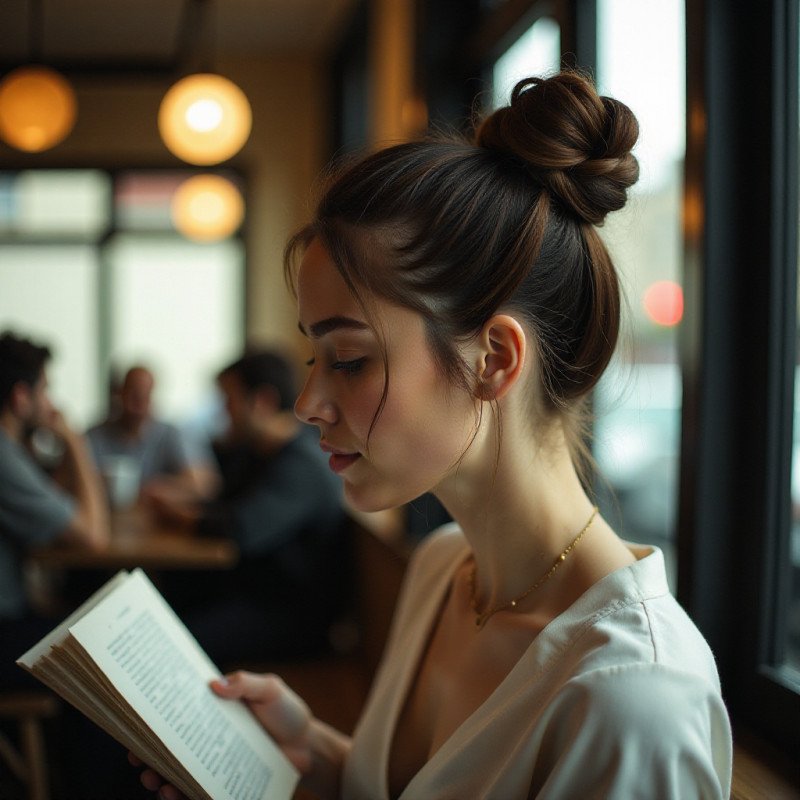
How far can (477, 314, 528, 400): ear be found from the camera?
0.98 metres

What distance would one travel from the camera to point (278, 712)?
122 centimetres

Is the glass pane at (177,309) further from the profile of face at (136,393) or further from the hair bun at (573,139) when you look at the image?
the hair bun at (573,139)

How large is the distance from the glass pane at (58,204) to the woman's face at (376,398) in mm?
6240

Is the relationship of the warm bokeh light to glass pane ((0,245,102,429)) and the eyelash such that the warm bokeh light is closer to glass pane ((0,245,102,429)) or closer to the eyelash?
the eyelash

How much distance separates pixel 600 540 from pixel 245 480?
237cm

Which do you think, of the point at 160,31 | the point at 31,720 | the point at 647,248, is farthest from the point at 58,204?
the point at 647,248

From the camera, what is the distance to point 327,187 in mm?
1079

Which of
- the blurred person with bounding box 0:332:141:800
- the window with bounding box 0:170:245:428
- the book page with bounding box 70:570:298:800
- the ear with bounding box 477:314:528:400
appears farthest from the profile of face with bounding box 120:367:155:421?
the ear with bounding box 477:314:528:400

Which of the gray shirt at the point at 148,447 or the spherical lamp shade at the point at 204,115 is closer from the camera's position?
→ the spherical lamp shade at the point at 204,115

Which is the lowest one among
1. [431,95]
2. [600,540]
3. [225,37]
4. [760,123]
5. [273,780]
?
[273,780]

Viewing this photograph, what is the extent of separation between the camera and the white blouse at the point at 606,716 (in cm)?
76

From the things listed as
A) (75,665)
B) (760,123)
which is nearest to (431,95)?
(760,123)

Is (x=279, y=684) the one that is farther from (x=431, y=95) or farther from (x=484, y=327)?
(x=431, y=95)

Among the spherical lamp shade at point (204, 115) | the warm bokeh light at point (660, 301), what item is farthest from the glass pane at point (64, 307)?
the warm bokeh light at point (660, 301)
